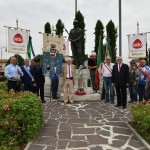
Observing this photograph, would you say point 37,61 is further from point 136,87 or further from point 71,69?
point 136,87

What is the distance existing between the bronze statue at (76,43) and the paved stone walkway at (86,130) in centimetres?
308

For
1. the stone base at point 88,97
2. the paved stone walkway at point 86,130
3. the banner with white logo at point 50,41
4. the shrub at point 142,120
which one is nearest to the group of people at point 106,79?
the stone base at point 88,97

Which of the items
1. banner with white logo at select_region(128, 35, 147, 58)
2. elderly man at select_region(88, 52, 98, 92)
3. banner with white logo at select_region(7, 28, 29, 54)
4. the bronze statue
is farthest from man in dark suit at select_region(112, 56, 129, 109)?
banner with white logo at select_region(7, 28, 29, 54)

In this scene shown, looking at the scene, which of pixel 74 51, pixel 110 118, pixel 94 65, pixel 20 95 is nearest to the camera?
pixel 20 95

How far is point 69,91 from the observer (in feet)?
35.7

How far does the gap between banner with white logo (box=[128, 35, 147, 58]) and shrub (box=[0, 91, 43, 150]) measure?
822 centimetres

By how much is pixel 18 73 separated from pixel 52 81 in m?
2.34

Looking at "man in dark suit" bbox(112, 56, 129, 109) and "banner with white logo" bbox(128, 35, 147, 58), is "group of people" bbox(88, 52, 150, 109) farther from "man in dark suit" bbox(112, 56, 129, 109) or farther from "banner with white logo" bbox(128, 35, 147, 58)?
"banner with white logo" bbox(128, 35, 147, 58)

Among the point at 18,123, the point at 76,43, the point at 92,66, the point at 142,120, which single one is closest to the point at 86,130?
the point at 142,120

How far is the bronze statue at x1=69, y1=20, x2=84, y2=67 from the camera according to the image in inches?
486

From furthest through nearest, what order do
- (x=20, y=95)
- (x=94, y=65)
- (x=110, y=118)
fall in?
(x=94, y=65)
(x=110, y=118)
(x=20, y=95)

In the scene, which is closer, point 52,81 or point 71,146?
point 71,146

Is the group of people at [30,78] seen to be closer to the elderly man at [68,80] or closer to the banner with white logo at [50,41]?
the elderly man at [68,80]

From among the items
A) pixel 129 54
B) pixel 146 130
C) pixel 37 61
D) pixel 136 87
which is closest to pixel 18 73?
pixel 37 61
